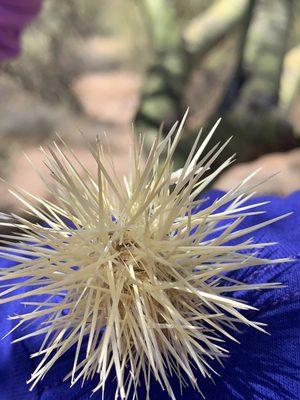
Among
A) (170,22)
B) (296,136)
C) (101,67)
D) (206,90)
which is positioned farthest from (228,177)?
(101,67)

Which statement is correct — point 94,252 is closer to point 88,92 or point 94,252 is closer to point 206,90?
point 206,90

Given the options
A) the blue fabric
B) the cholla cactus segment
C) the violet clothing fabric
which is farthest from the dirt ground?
the cholla cactus segment

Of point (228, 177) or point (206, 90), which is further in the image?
point (206, 90)

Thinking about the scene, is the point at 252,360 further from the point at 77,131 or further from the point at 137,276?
the point at 77,131

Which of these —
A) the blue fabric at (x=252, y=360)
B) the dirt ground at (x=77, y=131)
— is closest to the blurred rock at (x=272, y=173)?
the dirt ground at (x=77, y=131)

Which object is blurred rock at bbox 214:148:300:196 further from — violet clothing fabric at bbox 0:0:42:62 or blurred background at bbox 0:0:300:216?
violet clothing fabric at bbox 0:0:42:62

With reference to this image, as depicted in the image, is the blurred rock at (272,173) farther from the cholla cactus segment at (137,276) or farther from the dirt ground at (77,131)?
the cholla cactus segment at (137,276)
